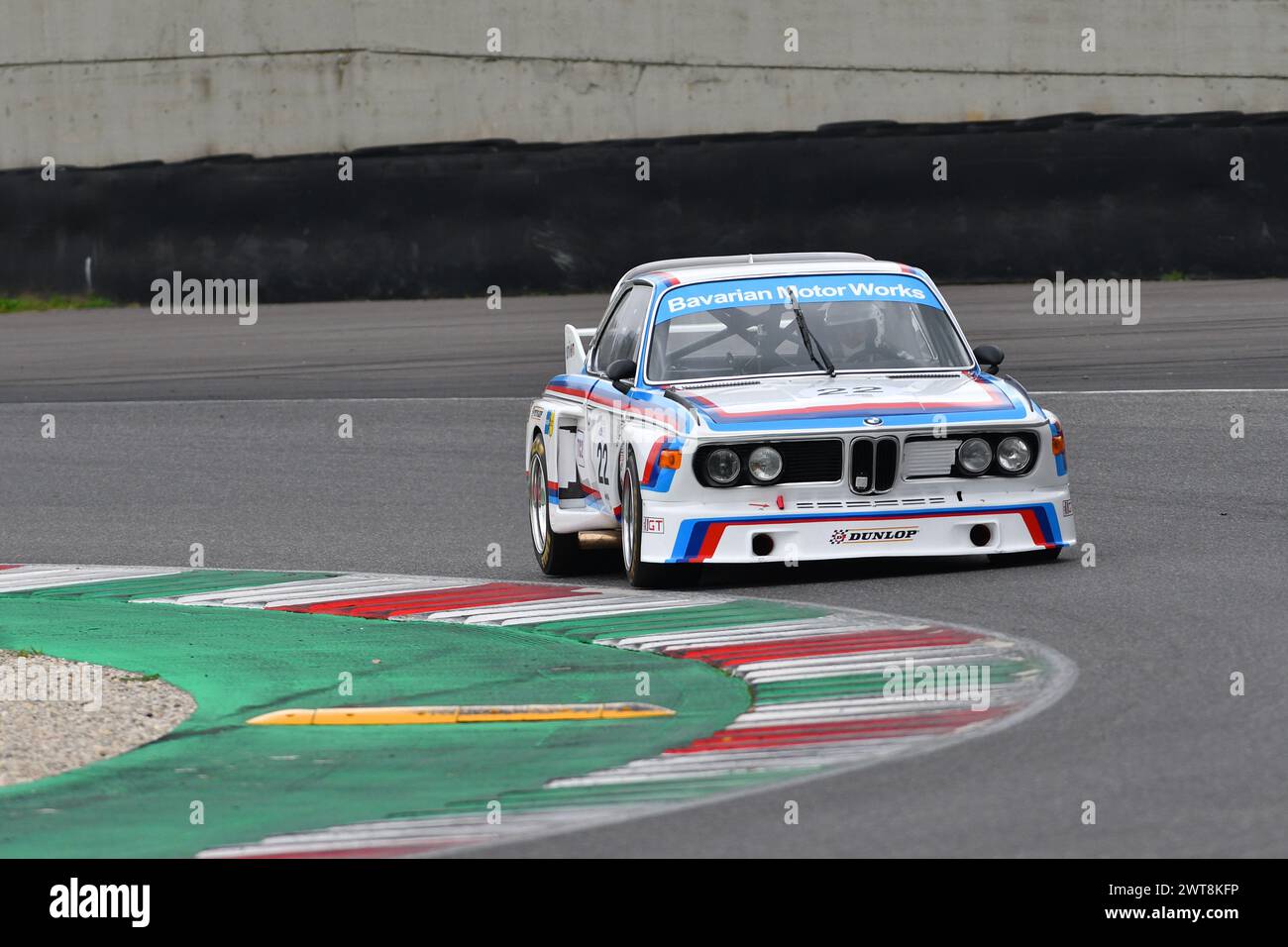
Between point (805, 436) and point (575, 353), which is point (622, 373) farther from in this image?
point (575, 353)

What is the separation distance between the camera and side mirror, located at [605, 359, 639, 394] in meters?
11.0

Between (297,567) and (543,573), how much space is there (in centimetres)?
127

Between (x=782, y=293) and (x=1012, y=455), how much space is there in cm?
152

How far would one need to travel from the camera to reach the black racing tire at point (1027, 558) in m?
10.6

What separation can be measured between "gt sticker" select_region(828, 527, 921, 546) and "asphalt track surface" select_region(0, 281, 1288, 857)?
0.65 ft

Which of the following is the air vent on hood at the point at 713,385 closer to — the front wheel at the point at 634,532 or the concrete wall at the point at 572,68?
the front wheel at the point at 634,532

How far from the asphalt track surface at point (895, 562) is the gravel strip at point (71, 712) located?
2.05 metres

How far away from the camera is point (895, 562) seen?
1107 centimetres

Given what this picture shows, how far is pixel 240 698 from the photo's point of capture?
26.8ft

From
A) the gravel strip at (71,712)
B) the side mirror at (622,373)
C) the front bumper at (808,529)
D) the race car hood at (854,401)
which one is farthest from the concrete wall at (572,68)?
the gravel strip at (71,712)

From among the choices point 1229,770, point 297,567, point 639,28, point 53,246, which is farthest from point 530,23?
point 1229,770

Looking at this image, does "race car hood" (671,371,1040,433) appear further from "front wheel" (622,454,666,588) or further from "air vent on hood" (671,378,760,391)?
"front wheel" (622,454,666,588)

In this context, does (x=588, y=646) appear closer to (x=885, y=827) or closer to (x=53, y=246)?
(x=885, y=827)

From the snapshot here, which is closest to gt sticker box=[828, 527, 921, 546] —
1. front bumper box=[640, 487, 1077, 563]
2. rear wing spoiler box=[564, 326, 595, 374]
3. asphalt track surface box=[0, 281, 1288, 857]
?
front bumper box=[640, 487, 1077, 563]
